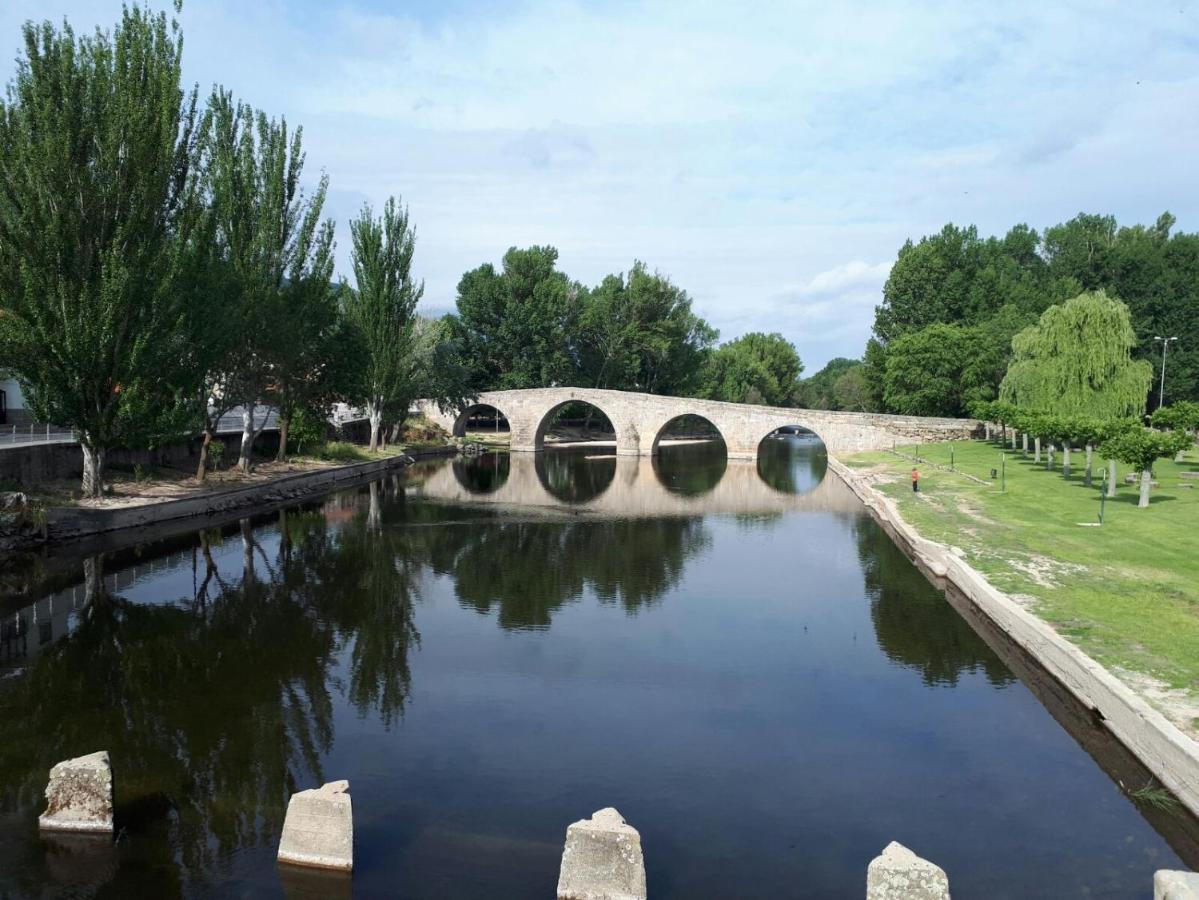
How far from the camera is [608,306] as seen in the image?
78.0 metres

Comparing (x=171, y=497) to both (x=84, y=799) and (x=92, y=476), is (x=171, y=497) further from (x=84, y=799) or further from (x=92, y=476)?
Result: (x=84, y=799)

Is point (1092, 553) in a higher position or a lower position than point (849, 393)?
lower

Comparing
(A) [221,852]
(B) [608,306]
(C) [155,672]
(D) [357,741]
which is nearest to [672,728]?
(D) [357,741]

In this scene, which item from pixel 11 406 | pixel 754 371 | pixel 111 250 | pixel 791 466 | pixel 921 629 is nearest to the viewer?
pixel 921 629

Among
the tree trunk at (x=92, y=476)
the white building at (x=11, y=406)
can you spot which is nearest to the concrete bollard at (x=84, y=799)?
the tree trunk at (x=92, y=476)

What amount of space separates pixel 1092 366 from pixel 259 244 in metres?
35.1

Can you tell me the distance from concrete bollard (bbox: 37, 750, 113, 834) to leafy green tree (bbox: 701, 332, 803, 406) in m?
82.5

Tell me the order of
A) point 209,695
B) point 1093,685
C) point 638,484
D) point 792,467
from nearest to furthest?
point 1093,685 → point 209,695 → point 638,484 → point 792,467

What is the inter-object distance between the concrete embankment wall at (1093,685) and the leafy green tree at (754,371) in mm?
70615

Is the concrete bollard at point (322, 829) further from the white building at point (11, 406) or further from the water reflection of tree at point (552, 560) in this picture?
the white building at point (11, 406)

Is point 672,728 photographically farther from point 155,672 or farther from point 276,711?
point 155,672

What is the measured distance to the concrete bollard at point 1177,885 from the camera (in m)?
7.29

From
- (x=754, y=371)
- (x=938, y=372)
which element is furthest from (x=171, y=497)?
(x=754, y=371)

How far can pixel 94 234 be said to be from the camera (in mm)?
25688
